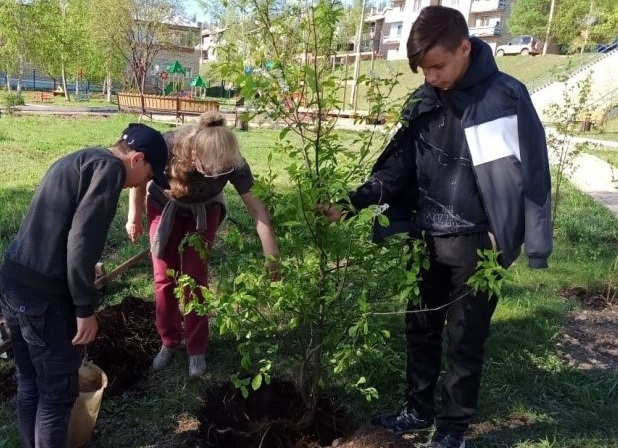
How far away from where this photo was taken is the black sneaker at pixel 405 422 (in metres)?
2.63

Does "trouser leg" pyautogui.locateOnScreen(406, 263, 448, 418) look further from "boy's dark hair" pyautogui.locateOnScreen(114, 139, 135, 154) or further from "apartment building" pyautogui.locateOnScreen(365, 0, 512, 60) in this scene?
"apartment building" pyautogui.locateOnScreen(365, 0, 512, 60)

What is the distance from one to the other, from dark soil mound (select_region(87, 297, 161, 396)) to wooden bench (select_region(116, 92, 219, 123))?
44.9 feet

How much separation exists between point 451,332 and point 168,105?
16.8 metres

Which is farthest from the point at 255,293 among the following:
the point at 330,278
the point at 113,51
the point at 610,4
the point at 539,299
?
the point at 610,4

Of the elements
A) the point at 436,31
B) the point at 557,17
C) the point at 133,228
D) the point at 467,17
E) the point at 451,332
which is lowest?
the point at 451,332

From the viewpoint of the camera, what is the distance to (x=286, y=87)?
1686 mm

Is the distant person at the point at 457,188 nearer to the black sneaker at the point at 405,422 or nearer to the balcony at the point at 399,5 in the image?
the black sneaker at the point at 405,422

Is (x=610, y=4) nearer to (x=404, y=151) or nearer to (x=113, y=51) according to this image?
(x=113, y=51)

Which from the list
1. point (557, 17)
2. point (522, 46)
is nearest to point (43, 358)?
point (557, 17)

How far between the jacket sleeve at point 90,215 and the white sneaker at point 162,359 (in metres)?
1.36

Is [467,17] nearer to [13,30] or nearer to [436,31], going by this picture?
[13,30]

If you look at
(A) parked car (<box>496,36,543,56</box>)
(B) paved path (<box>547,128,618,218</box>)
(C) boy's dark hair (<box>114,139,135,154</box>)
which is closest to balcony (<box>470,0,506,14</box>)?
(A) parked car (<box>496,36,543,56</box>)

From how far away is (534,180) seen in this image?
6.35ft

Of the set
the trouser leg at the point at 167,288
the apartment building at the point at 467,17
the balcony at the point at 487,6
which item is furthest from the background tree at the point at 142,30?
the balcony at the point at 487,6
